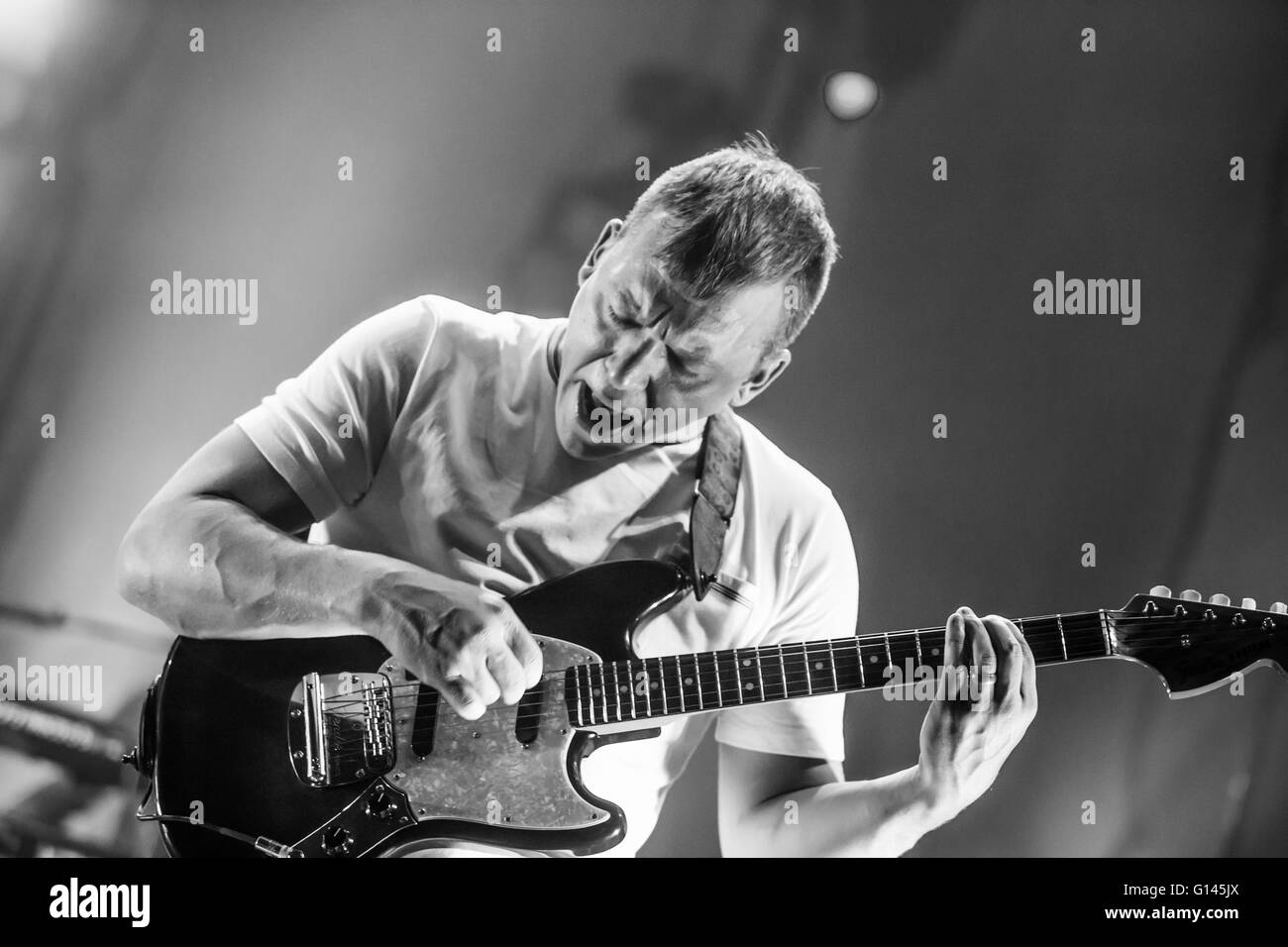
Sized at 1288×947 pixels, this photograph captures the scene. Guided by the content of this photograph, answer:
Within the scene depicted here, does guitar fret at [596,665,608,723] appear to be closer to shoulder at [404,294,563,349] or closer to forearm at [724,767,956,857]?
forearm at [724,767,956,857]

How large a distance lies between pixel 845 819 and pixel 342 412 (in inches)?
44.3

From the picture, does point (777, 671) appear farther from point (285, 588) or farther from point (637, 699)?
point (285, 588)

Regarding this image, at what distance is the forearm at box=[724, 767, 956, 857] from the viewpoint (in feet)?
6.08

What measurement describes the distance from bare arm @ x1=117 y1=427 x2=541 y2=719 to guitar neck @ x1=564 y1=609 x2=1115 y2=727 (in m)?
0.13

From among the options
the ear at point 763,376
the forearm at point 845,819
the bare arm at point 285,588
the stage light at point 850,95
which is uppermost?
the stage light at point 850,95

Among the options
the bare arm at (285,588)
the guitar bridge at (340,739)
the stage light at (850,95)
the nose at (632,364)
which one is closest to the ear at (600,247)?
the nose at (632,364)

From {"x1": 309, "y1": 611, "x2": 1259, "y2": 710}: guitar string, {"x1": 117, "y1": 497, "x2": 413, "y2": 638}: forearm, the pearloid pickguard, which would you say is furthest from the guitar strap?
{"x1": 117, "y1": 497, "x2": 413, "y2": 638}: forearm

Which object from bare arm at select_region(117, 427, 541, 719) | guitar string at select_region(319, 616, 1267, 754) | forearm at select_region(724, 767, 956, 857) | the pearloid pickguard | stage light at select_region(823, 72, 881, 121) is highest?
stage light at select_region(823, 72, 881, 121)

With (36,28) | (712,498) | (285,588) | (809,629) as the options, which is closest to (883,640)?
(809,629)

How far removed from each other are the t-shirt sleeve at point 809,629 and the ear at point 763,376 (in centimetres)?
25

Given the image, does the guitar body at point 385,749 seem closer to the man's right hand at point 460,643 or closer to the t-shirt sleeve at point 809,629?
the man's right hand at point 460,643

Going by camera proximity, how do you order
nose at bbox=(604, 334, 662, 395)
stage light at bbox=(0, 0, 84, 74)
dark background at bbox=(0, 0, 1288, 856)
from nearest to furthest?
nose at bbox=(604, 334, 662, 395) < dark background at bbox=(0, 0, 1288, 856) < stage light at bbox=(0, 0, 84, 74)

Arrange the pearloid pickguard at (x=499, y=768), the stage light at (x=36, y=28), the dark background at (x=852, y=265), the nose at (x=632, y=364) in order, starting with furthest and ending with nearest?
the stage light at (x=36, y=28), the dark background at (x=852, y=265), the nose at (x=632, y=364), the pearloid pickguard at (x=499, y=768)

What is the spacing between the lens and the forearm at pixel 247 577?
1808 mm
